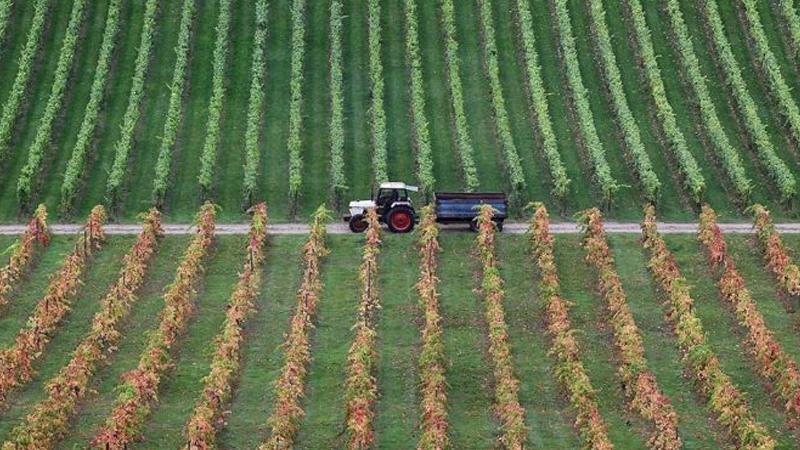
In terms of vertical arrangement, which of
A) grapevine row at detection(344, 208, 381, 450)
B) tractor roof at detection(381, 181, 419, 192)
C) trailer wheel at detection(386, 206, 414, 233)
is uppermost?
tractor roof at detection(381, 181, 419, 192)

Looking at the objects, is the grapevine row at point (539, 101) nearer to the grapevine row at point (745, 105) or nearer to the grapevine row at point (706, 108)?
the grapevine row at point (706, 108)

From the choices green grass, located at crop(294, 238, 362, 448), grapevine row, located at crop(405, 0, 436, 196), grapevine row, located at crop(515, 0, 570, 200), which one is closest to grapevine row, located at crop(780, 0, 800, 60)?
grapevine row, located at crop(515, 0, 570, 200)

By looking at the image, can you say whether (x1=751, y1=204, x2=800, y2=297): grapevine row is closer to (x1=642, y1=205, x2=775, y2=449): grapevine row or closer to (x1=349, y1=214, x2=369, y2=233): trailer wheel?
(x1=642, y1=205, x2=775, y2=449): grapevine row

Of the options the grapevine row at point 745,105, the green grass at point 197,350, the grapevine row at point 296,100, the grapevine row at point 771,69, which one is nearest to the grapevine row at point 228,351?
the green grass at point 197,350

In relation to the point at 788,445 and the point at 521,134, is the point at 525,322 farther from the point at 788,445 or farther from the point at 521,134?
the point at 521,134

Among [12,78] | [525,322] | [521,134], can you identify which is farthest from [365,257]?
[12,78]

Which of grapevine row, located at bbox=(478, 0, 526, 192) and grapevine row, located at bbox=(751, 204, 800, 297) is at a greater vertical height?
grapevine row, located at bbox=(478, 0, 526, 192)
